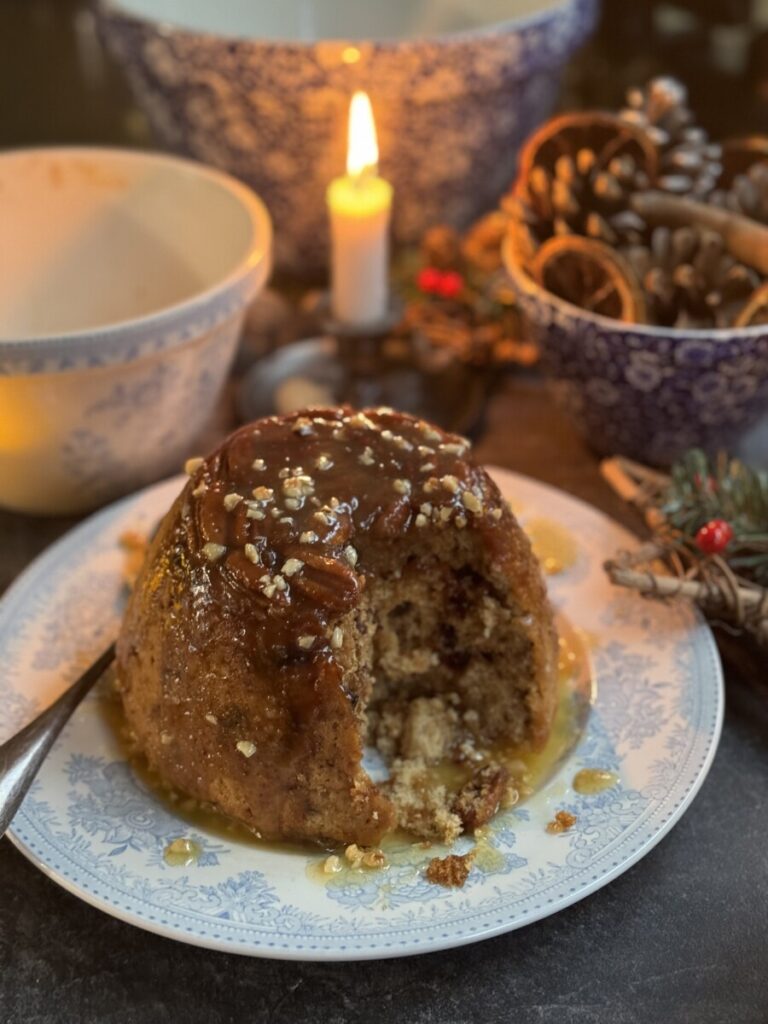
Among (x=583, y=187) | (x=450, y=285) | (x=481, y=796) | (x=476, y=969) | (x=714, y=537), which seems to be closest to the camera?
(x=476, y=969)

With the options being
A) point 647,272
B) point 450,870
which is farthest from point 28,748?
point 647,272

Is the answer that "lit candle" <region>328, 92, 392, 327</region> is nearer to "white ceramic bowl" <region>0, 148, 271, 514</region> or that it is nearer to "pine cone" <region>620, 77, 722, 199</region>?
"white ceramic bowl" <region>0, 148, 271, 514</region>

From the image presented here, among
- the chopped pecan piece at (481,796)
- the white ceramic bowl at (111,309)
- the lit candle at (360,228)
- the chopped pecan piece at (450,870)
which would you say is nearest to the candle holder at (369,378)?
the lit candle at (360,228)

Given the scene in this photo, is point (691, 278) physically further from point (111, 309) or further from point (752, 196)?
point (111, 309)

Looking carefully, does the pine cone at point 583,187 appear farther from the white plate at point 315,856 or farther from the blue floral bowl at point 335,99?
the white plate at point 315,856

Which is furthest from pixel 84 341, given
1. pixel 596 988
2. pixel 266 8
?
pixel 266 8

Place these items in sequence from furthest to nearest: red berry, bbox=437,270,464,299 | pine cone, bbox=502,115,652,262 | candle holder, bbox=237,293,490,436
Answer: red berry, bbox=437,270,464,299
candle holder, bbox=237,293,490,436
pine cone, bbox=502,115,652,262

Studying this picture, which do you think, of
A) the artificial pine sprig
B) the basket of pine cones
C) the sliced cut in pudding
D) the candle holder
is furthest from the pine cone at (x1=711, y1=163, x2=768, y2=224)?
the sliced cut in pudding

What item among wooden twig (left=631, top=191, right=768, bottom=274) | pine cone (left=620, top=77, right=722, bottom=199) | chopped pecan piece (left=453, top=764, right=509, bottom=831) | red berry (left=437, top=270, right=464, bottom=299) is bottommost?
chopped pecan piece (left=453, top=764, right=509, bottom=831)
